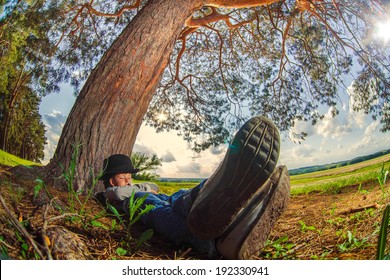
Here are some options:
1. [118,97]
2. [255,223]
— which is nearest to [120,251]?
[255,223]

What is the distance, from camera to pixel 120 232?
0.96 m

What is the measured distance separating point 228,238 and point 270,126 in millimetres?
319

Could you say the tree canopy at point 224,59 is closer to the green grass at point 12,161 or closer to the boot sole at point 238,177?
the green grass at point 12,161

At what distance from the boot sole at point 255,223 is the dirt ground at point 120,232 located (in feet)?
0.28

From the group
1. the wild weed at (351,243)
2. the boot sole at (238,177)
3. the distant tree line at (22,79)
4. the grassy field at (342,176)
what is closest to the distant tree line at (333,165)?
the grassy field at (342,176)

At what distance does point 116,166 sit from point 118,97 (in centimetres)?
34

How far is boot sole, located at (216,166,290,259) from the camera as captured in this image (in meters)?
0.81

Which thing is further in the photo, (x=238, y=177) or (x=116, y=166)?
(x=116, y=166)

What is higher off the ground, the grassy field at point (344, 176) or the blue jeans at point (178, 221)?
the grassy field at point (344, 176)

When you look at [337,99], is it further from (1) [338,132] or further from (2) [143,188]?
(2) [143,188]

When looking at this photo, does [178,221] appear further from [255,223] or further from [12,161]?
[12,161]

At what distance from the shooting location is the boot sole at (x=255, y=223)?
81 centimetres

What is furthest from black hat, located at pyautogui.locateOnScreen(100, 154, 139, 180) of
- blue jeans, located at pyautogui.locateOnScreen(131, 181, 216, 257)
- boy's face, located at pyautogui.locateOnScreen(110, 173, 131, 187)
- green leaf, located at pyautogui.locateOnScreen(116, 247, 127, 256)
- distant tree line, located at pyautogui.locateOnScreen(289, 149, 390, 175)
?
distant tree line, located at pyautogui.locateOnScreen(289, 149, 390, 175)

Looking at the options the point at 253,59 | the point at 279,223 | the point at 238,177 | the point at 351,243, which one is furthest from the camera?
the point at 253,59
